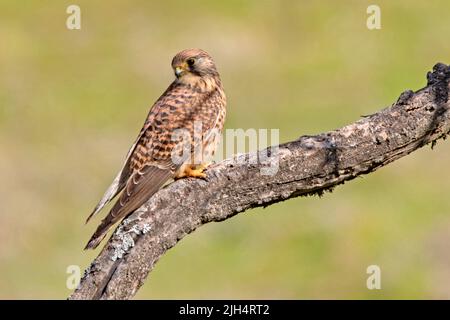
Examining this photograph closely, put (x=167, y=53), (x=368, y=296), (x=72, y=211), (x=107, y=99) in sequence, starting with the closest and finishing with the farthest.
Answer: (x=368, y=296)
(x=72, y=211)
(x=107, y=99)
(x=167, y=53)

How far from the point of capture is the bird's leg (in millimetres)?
7768

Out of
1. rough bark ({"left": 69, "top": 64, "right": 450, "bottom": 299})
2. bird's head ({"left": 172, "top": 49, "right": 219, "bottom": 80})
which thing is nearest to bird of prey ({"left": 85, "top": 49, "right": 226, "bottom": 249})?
bird's head ({"left": 172, "top": 49, "right": 219, "bottom": 80})

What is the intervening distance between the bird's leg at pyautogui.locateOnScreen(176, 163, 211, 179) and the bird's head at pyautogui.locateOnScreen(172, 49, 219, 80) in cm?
129

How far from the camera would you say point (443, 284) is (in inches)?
602

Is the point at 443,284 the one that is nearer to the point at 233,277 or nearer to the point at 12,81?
the point at 233,277

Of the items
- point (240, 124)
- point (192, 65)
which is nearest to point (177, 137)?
point (192, 65)

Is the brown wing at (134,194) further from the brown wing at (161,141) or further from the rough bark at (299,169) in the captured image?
the rough bark at (299,169)

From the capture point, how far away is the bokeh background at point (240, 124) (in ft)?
49.8

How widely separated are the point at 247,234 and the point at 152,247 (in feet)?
28.5

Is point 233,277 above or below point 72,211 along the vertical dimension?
below

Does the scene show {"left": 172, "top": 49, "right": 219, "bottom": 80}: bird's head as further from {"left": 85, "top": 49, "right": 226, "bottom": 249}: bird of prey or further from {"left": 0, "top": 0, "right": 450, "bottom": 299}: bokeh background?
{"left": 0, "top": 0, "right": 450, "bottom": 299}: bokeh background

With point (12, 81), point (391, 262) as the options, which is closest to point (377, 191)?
point (391, 262)

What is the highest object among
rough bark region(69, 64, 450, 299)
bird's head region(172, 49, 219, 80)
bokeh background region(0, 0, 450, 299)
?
bokeh background region(0, 0, 450, 299)

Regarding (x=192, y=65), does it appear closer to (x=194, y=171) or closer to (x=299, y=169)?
(x=194, y=171)
